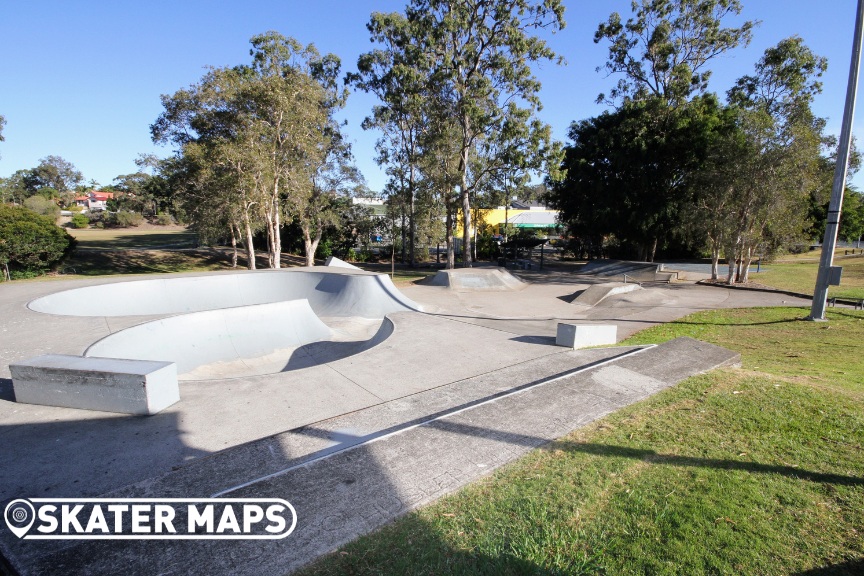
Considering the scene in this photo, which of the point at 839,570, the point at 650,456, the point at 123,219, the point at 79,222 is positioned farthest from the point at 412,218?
the point at 79,222

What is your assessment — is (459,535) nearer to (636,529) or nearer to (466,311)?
(636,529)

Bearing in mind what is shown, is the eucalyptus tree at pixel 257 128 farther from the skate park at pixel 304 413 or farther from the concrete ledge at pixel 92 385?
the concrete ledge at pixel 92 385

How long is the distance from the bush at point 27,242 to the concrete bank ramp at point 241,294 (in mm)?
9408

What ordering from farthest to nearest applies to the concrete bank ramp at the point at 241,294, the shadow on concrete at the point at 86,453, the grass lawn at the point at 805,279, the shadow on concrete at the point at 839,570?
the grass lawn at the point at 805,279 < the concrete bank ramp at the point at 241,294 < the shadow on concrete at the point at 86,453 < the shadow on concrete at the point at 839,570

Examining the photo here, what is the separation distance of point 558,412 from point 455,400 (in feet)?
3.81

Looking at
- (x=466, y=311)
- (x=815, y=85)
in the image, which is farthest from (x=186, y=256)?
(x=815, y=85)

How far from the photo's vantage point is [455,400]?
15.8 ft

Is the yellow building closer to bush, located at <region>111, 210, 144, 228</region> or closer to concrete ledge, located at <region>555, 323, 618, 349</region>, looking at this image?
concrete ledge, located at <region>555, 323, 618, 349</region>

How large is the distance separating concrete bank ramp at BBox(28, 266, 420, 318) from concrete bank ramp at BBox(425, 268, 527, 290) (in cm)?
508

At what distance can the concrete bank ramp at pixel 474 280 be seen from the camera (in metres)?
17.9

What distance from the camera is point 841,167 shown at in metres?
9.74

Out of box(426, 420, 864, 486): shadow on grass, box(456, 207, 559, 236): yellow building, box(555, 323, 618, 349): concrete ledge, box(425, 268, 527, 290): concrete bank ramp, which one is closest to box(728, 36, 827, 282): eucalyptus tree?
box(425, 268, 527, 290): concrete bank ramp

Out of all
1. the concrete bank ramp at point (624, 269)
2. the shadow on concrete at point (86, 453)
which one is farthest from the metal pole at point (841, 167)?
the shadow on concrete at point (86, 453)

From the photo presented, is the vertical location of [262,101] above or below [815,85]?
below
